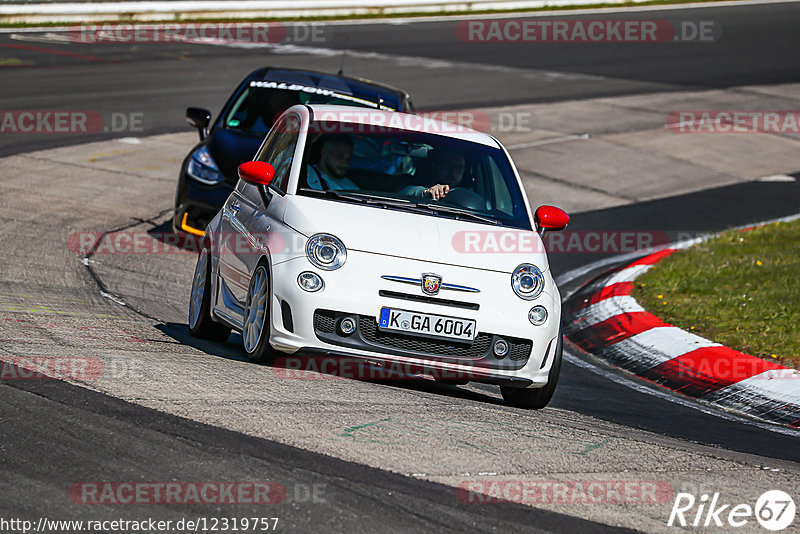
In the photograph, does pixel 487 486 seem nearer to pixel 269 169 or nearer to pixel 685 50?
pixel 269 169

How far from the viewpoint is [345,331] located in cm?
666

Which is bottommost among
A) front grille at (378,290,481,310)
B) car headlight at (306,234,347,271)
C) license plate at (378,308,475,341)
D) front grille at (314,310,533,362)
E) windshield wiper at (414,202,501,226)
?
front grille at (314,310,533,362)

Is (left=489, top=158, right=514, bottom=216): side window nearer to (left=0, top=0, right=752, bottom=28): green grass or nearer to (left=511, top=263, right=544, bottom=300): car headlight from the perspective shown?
(left=511, top=263, right=544, bottom=300): car headlight

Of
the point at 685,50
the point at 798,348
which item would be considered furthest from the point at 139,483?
the point at 685,50

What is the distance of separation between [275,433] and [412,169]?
2863 millimetres

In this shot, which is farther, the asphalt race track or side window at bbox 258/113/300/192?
side window at bbox 258/113/300/192

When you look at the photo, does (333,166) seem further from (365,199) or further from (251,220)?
(251,220)

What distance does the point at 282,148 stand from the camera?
8.01 meters

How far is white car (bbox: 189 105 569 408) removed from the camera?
6.68m

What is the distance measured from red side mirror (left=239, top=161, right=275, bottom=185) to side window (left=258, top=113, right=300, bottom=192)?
0.29ft

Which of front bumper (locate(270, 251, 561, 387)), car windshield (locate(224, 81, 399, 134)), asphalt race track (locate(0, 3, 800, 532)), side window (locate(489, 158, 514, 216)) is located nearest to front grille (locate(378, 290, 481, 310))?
front bumper (locate(270, 251, 561, 387))

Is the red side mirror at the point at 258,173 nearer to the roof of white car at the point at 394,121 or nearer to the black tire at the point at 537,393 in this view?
the roof of white car at the point at 394,121

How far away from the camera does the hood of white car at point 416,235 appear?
680 centimetres

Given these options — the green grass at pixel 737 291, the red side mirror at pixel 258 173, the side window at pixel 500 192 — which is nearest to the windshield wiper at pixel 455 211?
Result: the side window at pixel 500 192
